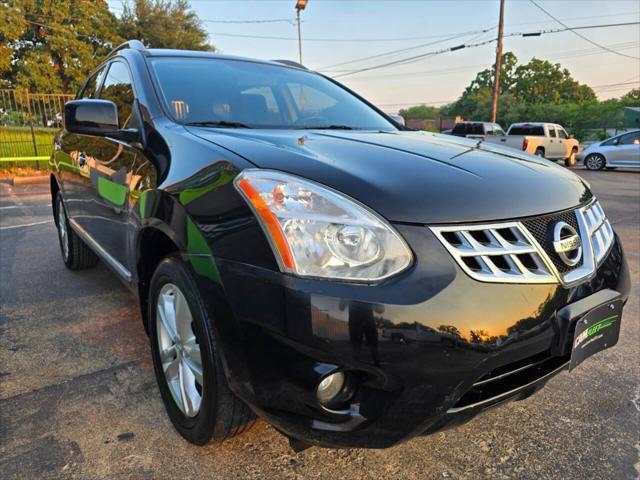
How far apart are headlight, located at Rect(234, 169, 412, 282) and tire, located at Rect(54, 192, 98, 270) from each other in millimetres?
2865

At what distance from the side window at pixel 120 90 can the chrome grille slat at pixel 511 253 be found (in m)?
1.72

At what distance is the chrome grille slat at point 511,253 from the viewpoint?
1.32 meters

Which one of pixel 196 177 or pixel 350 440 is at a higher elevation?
pixel 196 177

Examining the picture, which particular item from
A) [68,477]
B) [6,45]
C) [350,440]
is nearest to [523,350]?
[350,440]

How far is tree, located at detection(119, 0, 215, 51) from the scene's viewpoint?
3400 centimetres

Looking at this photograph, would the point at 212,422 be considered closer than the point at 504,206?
No

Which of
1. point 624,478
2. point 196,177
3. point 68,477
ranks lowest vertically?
point 624,478

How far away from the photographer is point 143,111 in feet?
7.20

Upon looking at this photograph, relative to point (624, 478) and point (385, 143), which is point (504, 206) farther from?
point (624, 478)

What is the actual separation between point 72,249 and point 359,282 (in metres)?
3.31

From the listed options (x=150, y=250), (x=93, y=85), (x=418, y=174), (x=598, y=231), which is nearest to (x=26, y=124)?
(x=93, y=85)

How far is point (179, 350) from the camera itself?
182 centimetres

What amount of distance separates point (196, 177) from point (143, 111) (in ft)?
2.55

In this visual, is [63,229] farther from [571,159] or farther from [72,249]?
[571,159]
